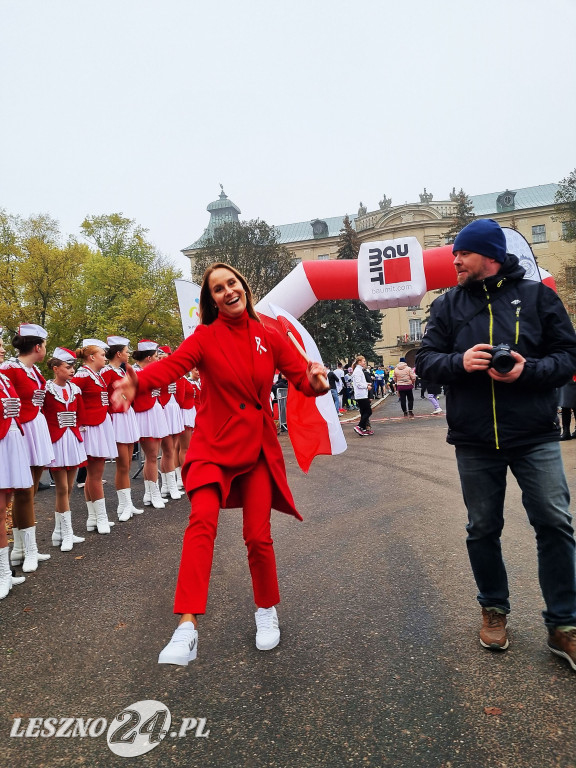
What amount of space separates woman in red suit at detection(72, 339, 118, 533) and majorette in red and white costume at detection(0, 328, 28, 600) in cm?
166

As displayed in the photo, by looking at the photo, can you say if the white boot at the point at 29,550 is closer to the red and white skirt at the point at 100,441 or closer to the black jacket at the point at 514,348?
the red and white skirt at the point at 100,441

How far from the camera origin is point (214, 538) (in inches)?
122

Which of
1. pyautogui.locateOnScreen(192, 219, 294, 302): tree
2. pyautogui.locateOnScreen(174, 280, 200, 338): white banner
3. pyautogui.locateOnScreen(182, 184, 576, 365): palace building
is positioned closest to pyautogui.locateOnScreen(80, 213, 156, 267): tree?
pyautogui.locateOnScreen(192, 219, 294, 302): tree

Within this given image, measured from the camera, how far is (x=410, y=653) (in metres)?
3.17

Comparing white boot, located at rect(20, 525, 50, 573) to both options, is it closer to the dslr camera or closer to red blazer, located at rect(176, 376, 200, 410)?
red blazer, located at rect(176, 376, 200, 410)

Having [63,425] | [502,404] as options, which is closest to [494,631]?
[502,404]

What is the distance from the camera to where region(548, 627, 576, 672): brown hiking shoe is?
9.54 feet

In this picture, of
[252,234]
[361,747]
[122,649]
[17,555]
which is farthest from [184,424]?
[252,234]

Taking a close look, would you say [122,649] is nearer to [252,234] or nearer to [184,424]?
[184,424]

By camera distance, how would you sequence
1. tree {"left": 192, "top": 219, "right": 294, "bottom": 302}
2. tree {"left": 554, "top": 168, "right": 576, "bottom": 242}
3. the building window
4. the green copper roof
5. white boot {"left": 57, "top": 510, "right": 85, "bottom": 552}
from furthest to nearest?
the green copper roof, tree {"left": 554, "top": 168, "right": 576, "bottom": 242}, the building window, tree {"left": 192, "top": 219, "right": 294, "bottom": 302}, white boot {"left": 57, "top": 510, "right": 85, "bottom": 552}

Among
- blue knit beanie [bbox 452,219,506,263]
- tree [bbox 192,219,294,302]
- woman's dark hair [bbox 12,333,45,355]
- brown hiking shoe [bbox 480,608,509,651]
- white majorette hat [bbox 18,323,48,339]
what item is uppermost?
tree [bbox 192,219,294,302]

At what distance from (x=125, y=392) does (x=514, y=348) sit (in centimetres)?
207

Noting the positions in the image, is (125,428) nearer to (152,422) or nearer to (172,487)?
(152,422)

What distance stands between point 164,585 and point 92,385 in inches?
121
